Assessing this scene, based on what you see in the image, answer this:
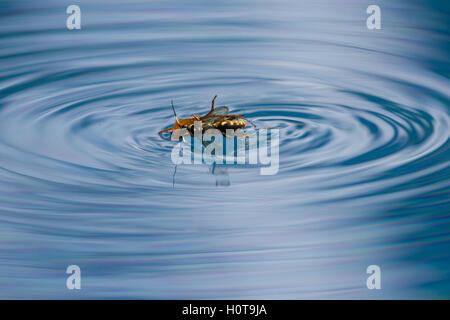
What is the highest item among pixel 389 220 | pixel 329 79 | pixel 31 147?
pixel 329 79

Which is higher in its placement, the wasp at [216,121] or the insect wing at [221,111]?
the insect wing at [221,111]

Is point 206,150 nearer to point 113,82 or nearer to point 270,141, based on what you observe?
point 270,141

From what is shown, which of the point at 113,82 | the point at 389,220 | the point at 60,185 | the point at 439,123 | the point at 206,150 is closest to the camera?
the point at 389,220

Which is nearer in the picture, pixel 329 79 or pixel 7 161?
pixel 7 161

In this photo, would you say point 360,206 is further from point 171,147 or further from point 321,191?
point 171,147

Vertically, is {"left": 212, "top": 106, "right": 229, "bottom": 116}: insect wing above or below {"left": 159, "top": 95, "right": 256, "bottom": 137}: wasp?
above

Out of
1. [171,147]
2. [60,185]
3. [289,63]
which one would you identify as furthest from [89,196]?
[289,63]

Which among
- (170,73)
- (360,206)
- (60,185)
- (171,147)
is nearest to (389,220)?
(360,206)

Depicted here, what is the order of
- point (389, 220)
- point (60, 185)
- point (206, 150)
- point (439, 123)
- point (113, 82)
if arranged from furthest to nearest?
point (113, 82) → point (439, 123) → point (206, 150) → point (60, 185) → point (389, 220)

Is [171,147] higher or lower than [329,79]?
lower
